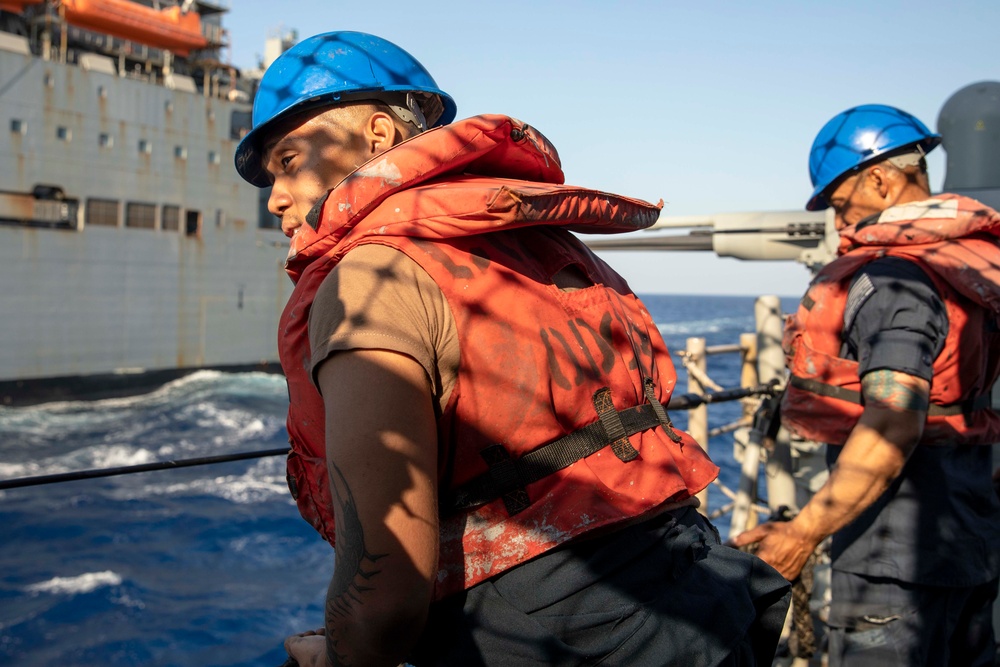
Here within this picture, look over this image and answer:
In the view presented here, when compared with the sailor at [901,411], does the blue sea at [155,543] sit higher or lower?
lower

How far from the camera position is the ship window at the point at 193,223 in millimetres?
23797

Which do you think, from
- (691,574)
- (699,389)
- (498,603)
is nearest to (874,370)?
(691,574)

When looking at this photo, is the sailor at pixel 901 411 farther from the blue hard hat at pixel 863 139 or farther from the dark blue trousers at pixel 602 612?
the dark blue trousers at pixel 602 612

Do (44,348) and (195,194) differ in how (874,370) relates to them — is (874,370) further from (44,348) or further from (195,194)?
(195,194)

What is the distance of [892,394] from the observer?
6.82ft

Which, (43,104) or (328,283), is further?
(43,104)

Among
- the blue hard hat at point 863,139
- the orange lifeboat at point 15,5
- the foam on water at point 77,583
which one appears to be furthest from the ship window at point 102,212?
the blue hard hat at point 863,139

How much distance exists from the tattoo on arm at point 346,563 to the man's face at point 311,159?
22.7 inches

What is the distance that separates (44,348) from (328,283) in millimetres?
22814

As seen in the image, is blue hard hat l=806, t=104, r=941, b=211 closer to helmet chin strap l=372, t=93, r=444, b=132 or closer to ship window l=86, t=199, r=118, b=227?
helmet chin strap l=372, t=93, r=444, b=132

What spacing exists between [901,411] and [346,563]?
5.43ft

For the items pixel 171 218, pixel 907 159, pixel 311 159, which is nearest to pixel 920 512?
pixel 907 159

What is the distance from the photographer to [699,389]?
6500 mm

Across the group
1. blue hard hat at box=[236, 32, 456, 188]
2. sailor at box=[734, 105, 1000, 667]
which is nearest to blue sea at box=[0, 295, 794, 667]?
sailor at box=[734, 105, 1000, 667]
